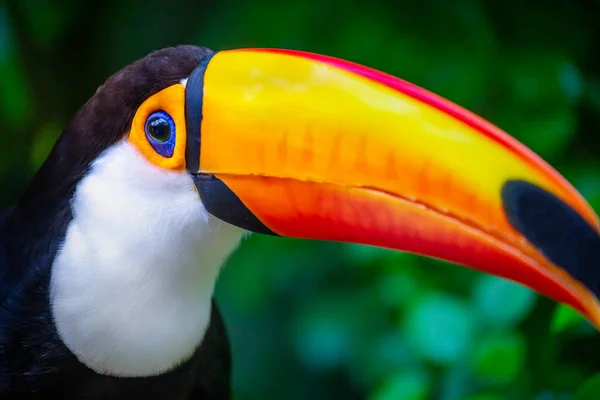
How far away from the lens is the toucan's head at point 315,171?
3.15 feet

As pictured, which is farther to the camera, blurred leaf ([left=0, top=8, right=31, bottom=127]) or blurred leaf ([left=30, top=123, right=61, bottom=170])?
blurred leaf ([left=30, top=123, right=61, bottom=170])

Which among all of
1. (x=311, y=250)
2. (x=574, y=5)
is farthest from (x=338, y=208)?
(x=574, y=5)

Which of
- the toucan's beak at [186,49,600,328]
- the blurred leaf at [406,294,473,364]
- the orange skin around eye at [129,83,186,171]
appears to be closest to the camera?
the toucan's beak at [186,49,600,328]

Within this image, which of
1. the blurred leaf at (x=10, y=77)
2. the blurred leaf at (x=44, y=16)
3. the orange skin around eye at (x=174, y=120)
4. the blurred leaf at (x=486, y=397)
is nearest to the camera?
the orange skin around eye at (x=174, y=120)

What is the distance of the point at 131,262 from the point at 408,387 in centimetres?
75

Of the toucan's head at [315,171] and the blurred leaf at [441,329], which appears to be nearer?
the toucan's head at [315,171]

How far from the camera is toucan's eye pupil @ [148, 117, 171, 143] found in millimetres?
1153

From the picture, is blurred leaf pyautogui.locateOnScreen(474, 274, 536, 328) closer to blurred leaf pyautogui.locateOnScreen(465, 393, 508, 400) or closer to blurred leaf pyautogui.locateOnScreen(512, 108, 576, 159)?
blurred leaf pyautogui.locateOnScreen(465, 393, 508, 400)

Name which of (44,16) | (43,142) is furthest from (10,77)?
(43,142)

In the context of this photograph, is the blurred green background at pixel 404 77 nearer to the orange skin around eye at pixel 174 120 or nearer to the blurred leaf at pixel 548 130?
the blurred leaf at pixel 548 130

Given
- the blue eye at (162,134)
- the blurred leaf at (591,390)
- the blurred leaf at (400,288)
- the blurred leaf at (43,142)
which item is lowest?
the blurred leaf at (43,142)

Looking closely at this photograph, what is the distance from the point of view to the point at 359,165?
1052 mm

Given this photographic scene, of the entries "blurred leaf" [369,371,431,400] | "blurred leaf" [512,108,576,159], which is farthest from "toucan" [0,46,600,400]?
"blurred leaf" [512,108,576,159]

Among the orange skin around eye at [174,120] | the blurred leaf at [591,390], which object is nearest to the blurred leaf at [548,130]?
the blurred leaf at [591,390]
